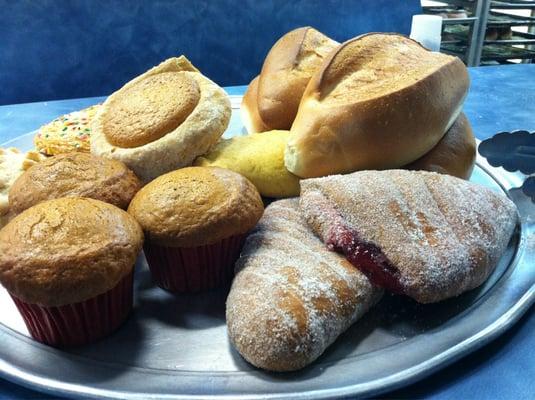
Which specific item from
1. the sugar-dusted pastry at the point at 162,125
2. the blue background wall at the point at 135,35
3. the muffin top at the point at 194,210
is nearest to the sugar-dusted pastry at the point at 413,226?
the muffin top at the point at 194,210

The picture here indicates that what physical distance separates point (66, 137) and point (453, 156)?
0.92m

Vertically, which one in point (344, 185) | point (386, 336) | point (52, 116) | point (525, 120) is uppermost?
point (344, 185)

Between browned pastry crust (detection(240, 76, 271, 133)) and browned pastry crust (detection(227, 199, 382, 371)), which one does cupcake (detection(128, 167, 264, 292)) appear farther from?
browned pastry crust (detection(240, 76, 271, 133))

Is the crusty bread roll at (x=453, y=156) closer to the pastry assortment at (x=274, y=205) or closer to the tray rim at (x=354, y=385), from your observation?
the pastry assortment at (x=274, y=205)

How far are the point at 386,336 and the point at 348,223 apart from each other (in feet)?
0.64

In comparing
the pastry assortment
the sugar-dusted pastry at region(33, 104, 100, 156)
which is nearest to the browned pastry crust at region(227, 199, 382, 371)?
the pastry assortment

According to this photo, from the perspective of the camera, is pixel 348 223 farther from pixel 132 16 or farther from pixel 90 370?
pixel 132 16

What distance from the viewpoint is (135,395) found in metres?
0.67

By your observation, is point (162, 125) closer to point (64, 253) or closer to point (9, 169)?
point (9, 169)

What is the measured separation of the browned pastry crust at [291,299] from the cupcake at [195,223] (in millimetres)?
52

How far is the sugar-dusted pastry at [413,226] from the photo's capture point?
0.83 meters

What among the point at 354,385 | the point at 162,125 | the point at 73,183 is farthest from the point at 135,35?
the point at 354,385

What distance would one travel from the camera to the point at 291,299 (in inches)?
29.8

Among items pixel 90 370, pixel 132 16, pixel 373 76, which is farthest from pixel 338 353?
pixel 132 16
